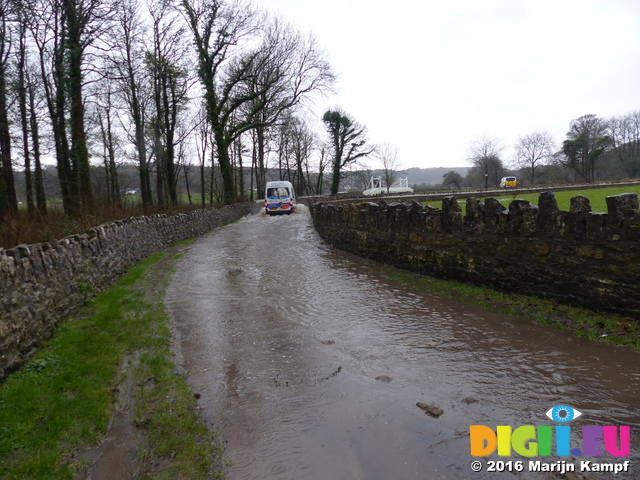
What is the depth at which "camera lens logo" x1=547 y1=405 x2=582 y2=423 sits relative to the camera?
3324 mm

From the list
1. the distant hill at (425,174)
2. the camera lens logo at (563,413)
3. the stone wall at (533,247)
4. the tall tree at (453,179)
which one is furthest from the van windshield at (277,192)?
the distant hill at (425,174)

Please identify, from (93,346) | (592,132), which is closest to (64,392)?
(93,346)

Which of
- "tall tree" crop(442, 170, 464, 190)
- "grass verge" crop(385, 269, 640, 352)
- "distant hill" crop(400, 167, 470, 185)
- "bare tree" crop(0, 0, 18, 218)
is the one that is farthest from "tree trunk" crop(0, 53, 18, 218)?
"distant hill" crop(400, 167, 470, 185)

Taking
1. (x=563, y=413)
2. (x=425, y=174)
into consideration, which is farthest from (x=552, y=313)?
(x=425, y=174)

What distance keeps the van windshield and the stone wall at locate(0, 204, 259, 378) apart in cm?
1857

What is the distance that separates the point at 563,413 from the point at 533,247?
11.8 ft

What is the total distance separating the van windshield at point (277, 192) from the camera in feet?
102

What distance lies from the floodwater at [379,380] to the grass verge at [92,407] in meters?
0.26

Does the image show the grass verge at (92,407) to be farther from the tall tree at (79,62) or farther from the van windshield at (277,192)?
the van windshield at (277,192)

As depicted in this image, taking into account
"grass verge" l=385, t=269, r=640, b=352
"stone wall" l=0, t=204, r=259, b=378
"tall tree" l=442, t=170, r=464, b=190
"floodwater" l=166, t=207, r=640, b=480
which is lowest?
"floodwater" l=166, t=207, r=640, b=480

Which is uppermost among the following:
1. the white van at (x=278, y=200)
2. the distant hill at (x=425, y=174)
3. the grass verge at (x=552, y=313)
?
the distant hill at (x=425, y=174)

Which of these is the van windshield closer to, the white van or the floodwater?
the white van

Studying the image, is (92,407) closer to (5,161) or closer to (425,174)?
(5,161)

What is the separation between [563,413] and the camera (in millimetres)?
3400
